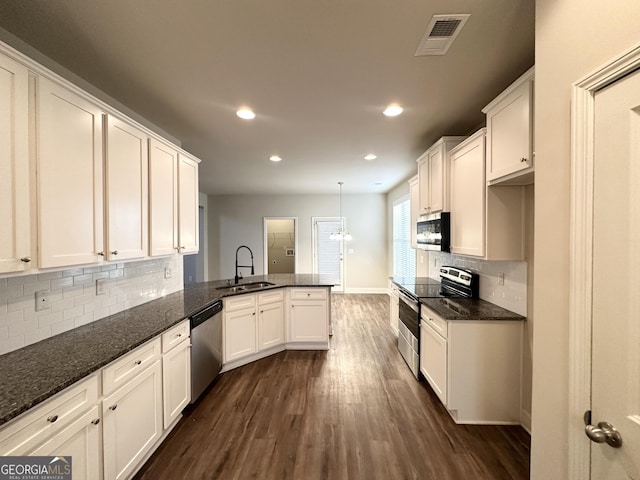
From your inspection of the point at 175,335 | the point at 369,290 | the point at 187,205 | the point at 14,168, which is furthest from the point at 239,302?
the point at 369,290

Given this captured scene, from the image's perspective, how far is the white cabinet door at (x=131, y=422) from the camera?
145 cm

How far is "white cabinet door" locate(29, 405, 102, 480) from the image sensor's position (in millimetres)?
1164

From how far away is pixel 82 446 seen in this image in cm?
129

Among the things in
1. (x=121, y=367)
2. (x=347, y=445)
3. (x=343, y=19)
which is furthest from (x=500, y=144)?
(x=121, y=367)

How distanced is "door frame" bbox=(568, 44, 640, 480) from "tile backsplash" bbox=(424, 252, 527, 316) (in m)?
1.36

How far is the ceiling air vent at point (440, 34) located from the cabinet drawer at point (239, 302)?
2837mm

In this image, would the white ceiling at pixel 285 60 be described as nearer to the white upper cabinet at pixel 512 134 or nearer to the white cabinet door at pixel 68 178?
the white upper cabinet at pixel 512 134

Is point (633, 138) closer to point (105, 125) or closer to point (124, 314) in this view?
point (105, 125)

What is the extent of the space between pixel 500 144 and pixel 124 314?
3.26 metres

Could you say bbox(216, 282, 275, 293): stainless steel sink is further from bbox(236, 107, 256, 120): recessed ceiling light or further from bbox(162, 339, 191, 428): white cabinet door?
bbox(236, 107, 256, 120): recessed ceiling light

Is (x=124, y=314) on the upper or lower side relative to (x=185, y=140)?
lower

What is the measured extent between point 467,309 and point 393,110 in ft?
6.30

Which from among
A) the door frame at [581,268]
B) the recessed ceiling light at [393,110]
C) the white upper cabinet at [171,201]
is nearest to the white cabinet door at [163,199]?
the white upper cabinet at [171,201]

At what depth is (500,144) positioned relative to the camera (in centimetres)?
201
